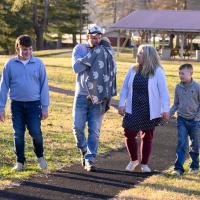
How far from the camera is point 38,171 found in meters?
7.14

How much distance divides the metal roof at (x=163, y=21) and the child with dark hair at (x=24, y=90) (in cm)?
3832

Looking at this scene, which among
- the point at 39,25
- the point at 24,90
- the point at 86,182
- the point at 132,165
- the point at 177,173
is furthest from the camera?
the point at 39,25

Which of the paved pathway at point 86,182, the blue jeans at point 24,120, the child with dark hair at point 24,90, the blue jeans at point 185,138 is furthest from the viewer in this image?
the blue jeans at point 185,138

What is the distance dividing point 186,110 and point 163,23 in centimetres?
3931

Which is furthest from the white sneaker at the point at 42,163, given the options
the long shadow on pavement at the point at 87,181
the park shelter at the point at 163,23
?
the park shelter at the point at 163,23

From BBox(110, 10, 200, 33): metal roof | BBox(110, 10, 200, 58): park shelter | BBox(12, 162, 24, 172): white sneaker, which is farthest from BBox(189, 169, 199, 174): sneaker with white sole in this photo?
BBox(110, 10, 200, 33): metal roof

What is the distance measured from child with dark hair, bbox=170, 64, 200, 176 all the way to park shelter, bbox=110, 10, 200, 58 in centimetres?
3686

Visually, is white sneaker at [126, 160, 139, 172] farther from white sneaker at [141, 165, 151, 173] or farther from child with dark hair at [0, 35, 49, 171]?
child with dark hair at [0, 35, 49, 171]

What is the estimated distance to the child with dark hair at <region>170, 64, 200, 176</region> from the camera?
23.5 ft

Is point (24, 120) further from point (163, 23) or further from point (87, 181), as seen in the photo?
point (163, 23)

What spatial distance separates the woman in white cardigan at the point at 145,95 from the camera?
708cm

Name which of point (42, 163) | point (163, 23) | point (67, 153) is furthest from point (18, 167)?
point (163, 23)

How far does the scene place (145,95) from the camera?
714 centimetres

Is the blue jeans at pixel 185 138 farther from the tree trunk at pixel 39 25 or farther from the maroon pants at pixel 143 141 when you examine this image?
the tree trunk at pixel 39 25
